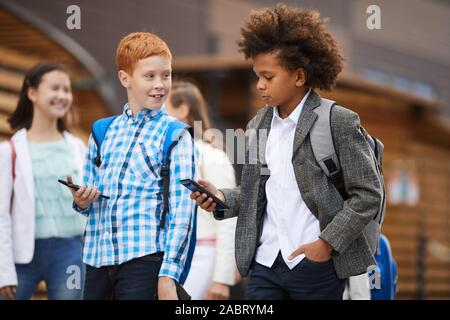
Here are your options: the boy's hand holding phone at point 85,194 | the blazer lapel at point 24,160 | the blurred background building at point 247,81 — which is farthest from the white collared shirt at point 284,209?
the blurred background building at point 247,81

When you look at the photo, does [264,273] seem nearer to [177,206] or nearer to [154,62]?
[177,206]

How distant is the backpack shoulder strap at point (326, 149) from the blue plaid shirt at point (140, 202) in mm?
530

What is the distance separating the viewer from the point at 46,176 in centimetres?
485

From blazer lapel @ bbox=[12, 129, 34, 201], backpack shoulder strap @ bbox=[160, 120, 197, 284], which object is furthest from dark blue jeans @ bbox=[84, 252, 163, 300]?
blazer lapel @ bbox=[12, 129, 34, 201]

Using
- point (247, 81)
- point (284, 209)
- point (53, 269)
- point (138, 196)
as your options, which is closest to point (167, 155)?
point (138, 196)

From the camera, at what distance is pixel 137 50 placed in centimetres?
369

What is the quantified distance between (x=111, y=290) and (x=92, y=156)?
0.59 m

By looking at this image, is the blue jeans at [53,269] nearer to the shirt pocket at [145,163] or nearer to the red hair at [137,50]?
the shirt pocket at [145,163]

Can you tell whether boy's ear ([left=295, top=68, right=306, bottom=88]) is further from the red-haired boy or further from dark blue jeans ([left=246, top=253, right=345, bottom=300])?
dark blue jeans ([left=246, top=253, right=345, bottom=300])

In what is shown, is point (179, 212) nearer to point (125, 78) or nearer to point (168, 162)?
point (168, 162)

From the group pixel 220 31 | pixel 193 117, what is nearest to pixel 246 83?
pixel 220 31

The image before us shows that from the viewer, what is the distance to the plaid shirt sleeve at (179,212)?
3479 millimetres

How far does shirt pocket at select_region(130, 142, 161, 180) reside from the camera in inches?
142
